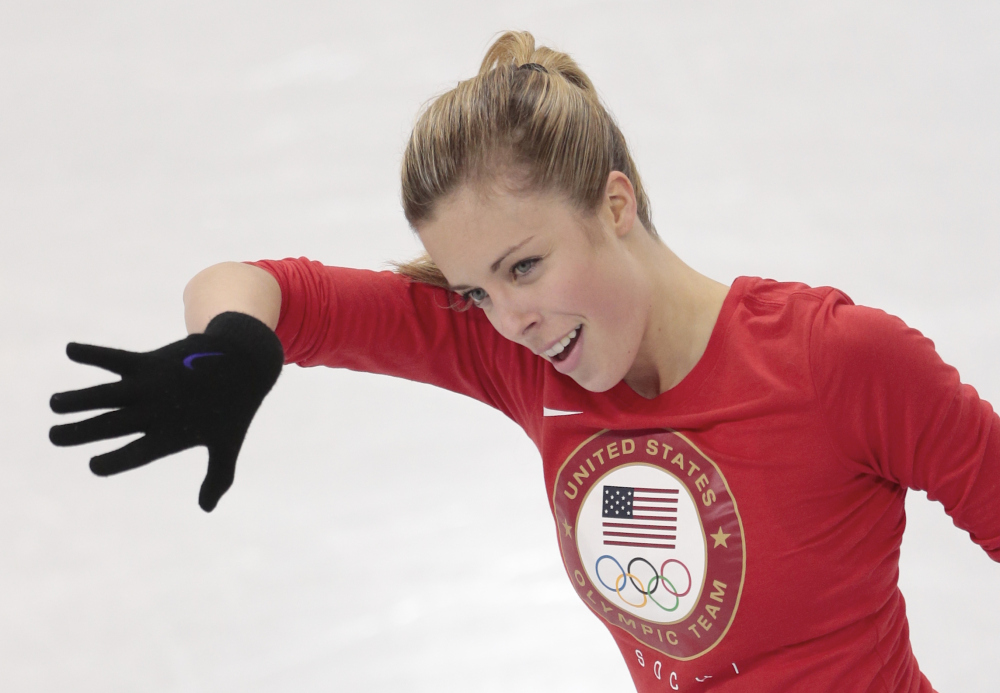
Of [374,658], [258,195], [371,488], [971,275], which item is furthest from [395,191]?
[971,275]

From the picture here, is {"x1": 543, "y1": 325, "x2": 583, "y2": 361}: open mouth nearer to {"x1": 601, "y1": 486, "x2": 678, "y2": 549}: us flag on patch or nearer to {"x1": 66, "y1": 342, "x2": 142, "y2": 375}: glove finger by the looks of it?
{"x1": 601, "y1": 486, "x2": 678, "y2": 549}: us flag on patch

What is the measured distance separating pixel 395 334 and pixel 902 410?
609 millimetres

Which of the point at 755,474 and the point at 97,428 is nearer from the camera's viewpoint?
the point at 97,428

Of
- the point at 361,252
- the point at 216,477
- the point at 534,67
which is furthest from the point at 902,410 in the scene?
the point at 361,252

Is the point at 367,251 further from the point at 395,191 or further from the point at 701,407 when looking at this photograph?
the point at 701,407

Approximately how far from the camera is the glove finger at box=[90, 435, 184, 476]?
83 cm

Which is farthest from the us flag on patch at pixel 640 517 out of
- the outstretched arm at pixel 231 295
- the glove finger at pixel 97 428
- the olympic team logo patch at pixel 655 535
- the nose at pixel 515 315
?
the glove finger at pixel 97 428

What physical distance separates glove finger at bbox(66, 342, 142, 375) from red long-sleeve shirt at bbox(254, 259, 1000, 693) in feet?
1.06

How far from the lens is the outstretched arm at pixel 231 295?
1.06 m

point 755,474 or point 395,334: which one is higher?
point 395,334

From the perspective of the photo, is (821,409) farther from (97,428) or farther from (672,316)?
(97,428)

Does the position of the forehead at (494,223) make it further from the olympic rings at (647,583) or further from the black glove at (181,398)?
the olympic rings at (647,583)

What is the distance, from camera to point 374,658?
2.16 m

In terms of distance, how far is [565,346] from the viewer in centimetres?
112
